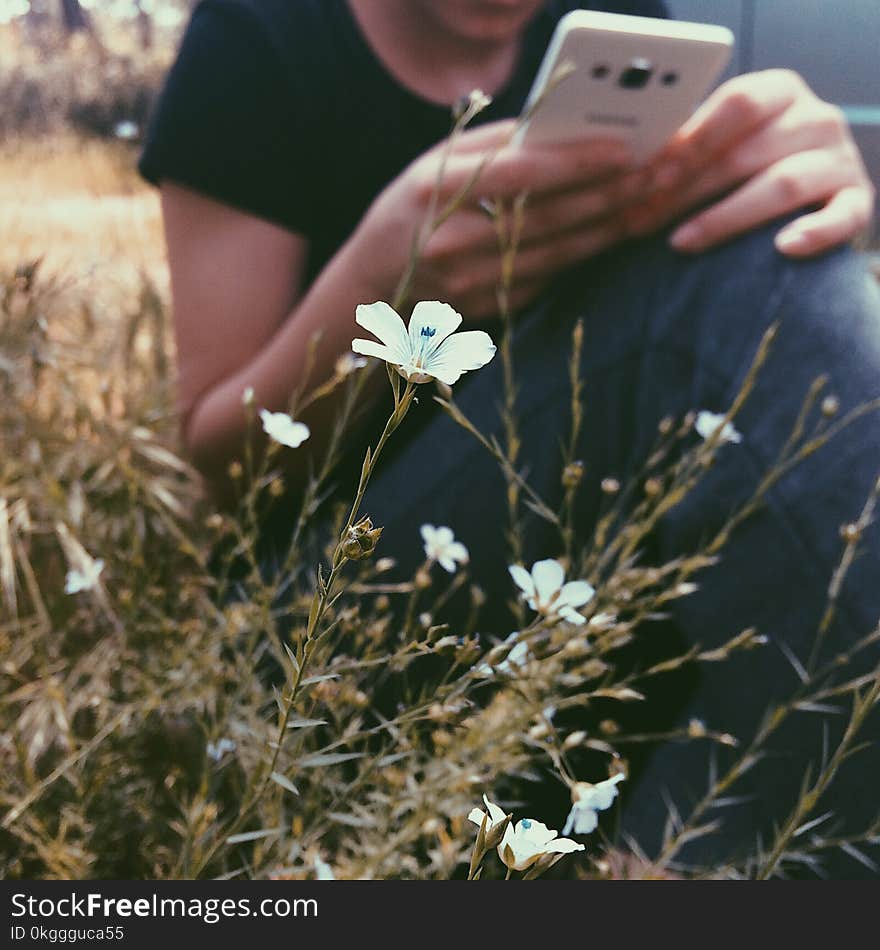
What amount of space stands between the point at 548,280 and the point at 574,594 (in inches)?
18.5

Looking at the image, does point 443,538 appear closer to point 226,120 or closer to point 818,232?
point 818,232

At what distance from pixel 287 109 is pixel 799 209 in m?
0.49

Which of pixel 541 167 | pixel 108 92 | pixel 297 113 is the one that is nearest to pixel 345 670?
pixel 541 167

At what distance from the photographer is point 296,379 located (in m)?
0.85

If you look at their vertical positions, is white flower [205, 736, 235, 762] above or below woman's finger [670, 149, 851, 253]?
below

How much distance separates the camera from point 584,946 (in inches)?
16.9

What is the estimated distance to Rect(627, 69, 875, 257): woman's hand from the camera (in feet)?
2.46

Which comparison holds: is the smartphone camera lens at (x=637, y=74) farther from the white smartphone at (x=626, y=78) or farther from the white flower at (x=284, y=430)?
the white flower at (x=284, y=430)

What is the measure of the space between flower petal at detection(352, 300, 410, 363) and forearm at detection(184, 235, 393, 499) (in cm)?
53

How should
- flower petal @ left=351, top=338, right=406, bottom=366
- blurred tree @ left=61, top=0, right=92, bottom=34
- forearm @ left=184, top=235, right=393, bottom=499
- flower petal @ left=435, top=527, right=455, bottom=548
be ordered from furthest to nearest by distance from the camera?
blurred tree @ left=61, top=0, right=92, bottom=34 < forearm @ left=184, top=235, right=393, bottom=499 < flower petal @ left=435, top=527, right=455, bottom=548 < flower petal @ left=351, top=338, right=406, bottom=366

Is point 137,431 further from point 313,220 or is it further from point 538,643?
point 538,643

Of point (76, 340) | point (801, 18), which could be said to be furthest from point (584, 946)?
point (76, 340)

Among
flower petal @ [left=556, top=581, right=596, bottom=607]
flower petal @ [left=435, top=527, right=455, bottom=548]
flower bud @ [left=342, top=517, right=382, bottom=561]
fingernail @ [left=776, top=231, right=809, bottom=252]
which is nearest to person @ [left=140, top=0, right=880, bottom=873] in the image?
fingernail @ [left=776, top=231, right=809, bottom=252]

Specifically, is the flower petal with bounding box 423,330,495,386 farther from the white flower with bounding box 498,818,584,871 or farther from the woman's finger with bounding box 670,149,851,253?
the woman's finger with bounding box 670,149,851,253
